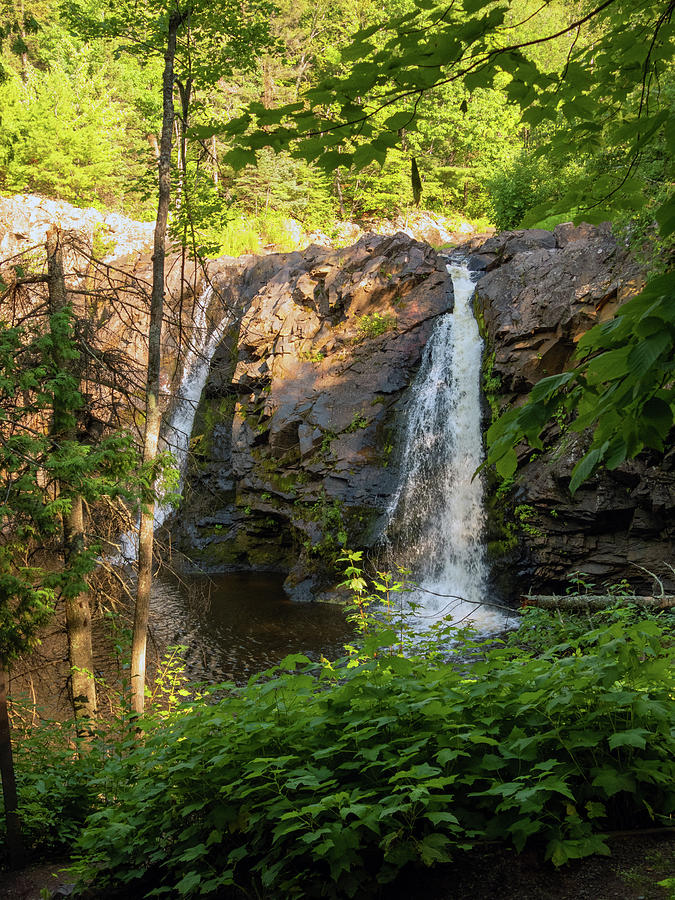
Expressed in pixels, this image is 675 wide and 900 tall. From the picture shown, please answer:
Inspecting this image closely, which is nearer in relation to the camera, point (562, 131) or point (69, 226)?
point (562, 131)

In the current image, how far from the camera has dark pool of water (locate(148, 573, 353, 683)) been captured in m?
9.77

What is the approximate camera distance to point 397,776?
2.04 meters

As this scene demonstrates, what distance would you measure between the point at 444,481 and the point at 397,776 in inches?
453

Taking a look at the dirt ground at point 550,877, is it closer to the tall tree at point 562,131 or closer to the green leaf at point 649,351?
the tall tree at point 562,131

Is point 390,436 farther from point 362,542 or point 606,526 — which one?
point 606,526

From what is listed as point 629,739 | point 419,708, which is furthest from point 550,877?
point 419,708

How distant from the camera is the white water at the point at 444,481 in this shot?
12.4 m

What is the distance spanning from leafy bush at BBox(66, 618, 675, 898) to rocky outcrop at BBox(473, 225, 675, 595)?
739 centimetres

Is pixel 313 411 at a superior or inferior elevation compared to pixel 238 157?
superior

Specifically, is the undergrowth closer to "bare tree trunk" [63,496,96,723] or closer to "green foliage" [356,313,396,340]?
"bare tree trunk" [63,496,96,723]

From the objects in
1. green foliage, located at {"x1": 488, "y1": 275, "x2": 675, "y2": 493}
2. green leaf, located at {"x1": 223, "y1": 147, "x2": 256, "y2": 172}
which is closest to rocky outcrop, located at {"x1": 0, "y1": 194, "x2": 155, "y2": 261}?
green leaf, located at {"x1": 223, "y1": 147, "x2": 256, "y2": 172}

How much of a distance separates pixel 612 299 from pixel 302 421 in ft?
23.5

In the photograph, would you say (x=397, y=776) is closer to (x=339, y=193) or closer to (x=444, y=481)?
(x=444, y=481)

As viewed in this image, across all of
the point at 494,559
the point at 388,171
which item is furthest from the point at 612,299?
the point at 388,171
